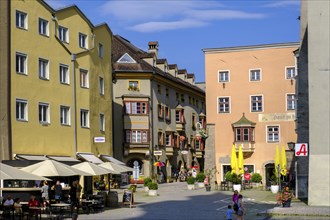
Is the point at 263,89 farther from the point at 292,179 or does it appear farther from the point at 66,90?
the point at 66,90

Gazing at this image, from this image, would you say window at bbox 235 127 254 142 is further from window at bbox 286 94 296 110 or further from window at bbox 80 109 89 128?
window at bbox 80 109 89 128

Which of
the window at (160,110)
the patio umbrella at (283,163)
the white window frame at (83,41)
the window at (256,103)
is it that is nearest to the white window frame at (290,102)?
the window at (256,103)

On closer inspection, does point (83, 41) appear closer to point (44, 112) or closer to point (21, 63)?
point (44, 112)

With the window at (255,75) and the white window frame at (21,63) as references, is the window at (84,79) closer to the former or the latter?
the white window frame at (21,63)

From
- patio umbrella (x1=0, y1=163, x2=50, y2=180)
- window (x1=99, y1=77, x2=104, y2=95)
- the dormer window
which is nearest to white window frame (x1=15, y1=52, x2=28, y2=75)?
window (x1=99, y1=77, x2=104, y2=95)

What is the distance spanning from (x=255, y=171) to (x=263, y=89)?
754 centimetres

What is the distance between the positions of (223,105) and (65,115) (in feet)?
57.2

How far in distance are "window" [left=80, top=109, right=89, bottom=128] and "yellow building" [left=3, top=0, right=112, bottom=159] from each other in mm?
39

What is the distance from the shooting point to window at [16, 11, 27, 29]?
1640 inches

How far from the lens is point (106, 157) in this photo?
Answer: 5262 cm

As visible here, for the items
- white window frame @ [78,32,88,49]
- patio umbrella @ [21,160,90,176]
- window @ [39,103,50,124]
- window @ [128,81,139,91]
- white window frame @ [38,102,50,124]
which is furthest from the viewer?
window @ [128,81,139,91]

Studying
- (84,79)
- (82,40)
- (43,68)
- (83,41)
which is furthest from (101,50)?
(43,68)

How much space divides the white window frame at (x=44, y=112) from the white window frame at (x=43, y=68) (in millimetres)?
1926

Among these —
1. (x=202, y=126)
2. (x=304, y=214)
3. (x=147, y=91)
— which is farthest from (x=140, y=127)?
(x=304, y=214)
